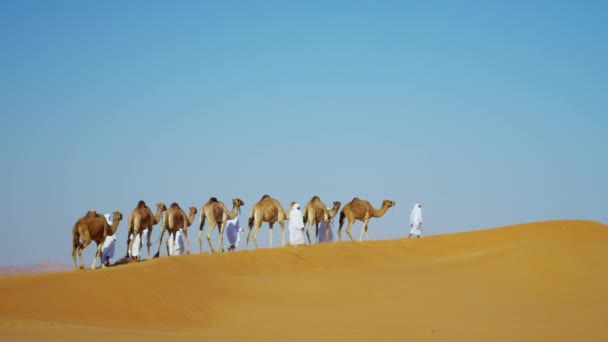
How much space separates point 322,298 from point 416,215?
13626mm

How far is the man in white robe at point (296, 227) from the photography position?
29.4 m

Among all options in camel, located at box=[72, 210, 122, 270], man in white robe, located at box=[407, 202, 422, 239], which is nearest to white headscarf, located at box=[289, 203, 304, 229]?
man in white robe, located at box=[407, 202, 422, 239]

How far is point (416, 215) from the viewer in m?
32.5

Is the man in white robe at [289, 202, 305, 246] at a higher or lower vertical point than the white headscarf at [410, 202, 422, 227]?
lower

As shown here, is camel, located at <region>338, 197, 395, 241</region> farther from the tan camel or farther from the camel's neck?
the tan camel

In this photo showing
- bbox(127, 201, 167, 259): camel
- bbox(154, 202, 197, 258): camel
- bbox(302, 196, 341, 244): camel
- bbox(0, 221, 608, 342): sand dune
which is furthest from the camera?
bbox(302, 196, 341, 244): camel

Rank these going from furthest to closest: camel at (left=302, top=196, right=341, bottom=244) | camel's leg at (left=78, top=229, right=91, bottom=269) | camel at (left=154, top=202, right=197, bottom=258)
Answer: camel at (left=302, top=196, right=341, bottom=244) < camel at (left=154, top=202, right=197, bottom=258) < camel's leg at (left=78, top=229, right=91, bottom=269)

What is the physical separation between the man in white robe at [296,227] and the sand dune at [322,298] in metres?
3.06

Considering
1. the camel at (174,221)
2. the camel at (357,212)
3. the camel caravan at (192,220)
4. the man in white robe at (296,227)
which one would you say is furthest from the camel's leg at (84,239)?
the camel at (357,212)

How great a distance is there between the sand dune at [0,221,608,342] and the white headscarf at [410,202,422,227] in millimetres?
6088

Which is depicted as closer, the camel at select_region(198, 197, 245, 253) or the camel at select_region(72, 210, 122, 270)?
the camel at select_region(72, 210, 122, 270)

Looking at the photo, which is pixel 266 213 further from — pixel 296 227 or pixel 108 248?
pixel 108 248

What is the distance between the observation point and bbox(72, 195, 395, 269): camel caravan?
2292 centimetres

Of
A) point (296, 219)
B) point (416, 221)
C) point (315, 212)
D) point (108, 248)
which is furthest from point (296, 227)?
point (108, 248)
